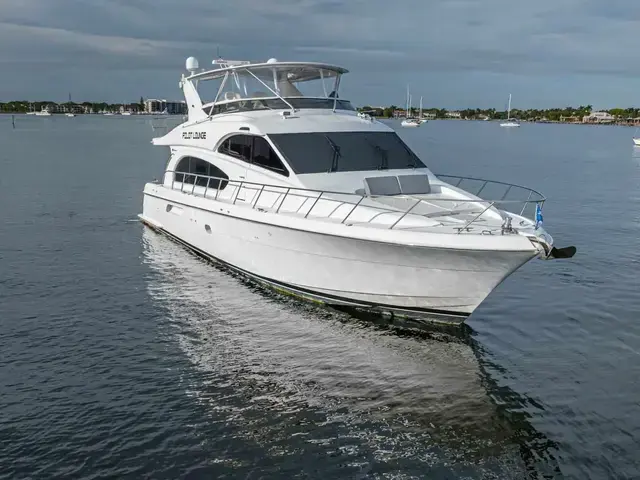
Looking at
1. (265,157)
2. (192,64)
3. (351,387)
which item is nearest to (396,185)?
(265,157)

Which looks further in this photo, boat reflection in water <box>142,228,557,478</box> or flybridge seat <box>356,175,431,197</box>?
flybridge seat <box>356,175,431,197</box>

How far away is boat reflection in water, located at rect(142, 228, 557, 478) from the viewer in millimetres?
7684

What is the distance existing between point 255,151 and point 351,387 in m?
6.20

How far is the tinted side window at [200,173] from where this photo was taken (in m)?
14.6

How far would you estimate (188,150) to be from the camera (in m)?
16.1

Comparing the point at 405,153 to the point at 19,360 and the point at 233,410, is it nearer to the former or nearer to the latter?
the point at 233,410

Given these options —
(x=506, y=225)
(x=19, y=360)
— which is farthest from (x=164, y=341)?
(x=506, y=225)

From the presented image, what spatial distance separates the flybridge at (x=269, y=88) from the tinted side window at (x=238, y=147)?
108cm

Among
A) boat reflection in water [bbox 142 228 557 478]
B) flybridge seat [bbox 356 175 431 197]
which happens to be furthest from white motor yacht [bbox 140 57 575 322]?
boat reflection in water [bbox 142 228 557 478]

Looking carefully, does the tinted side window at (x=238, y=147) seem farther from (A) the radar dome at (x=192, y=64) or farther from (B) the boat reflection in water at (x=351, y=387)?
(A) the radar dome at (x=192, y=64)

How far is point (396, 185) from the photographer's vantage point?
12.4m

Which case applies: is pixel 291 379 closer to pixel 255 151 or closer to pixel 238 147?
pixel 255 151

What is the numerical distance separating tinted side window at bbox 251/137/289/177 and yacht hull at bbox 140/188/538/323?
3.99 feet

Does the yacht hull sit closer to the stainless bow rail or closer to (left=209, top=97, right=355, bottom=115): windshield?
the stainless bow rail
